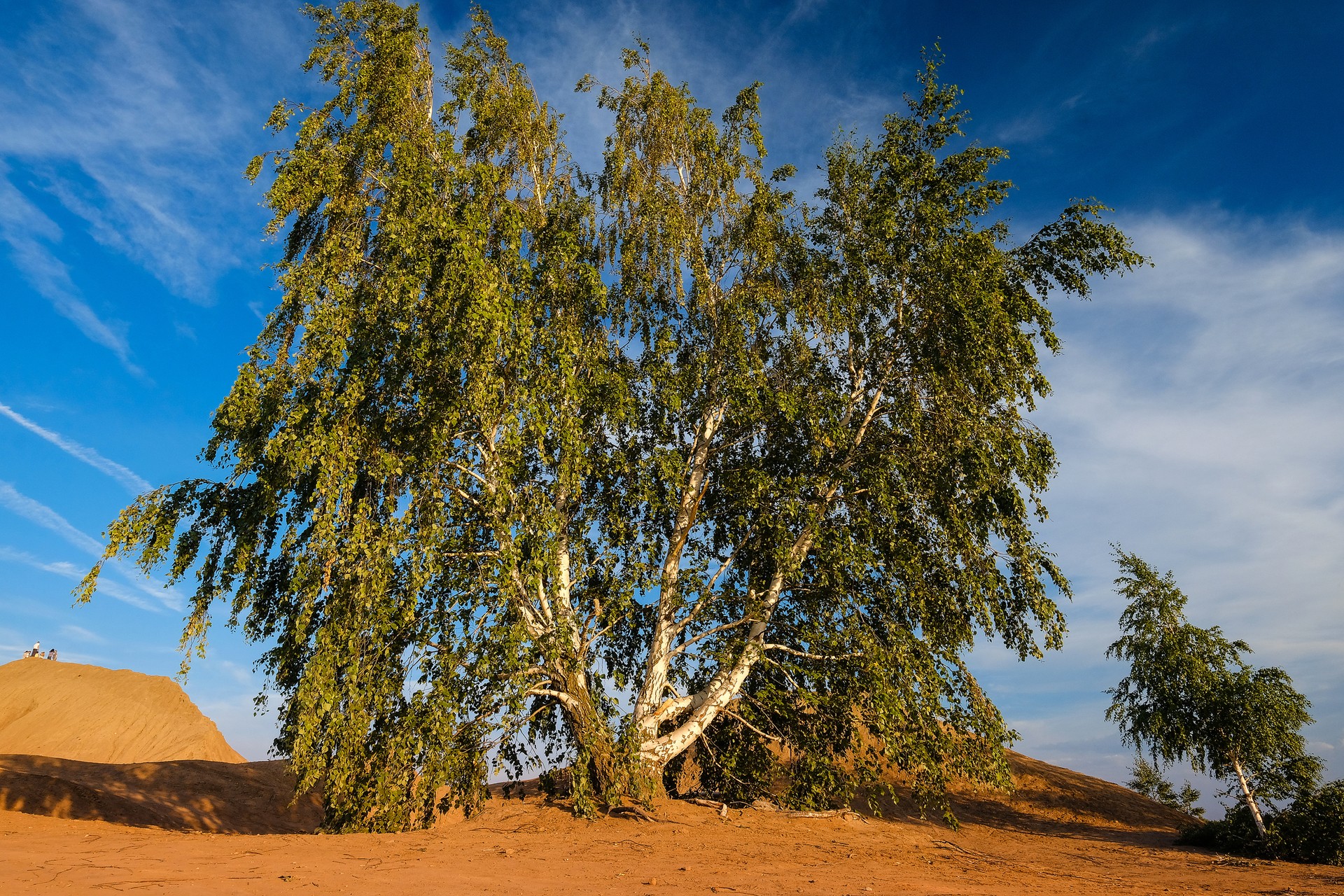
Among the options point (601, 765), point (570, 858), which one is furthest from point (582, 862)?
point (601, 765)

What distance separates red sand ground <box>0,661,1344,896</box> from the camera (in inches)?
291

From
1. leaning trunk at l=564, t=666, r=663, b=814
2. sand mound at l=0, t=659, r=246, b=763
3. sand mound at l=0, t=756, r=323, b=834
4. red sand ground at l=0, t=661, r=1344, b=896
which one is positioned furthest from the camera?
sand mound at l=0, t=659, r=246, b=763

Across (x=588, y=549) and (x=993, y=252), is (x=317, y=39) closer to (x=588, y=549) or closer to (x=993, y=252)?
(x=588, y=549)

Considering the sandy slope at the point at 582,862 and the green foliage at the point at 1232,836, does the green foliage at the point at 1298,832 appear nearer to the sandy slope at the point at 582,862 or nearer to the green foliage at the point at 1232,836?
the green foliage at the point at 1232,836

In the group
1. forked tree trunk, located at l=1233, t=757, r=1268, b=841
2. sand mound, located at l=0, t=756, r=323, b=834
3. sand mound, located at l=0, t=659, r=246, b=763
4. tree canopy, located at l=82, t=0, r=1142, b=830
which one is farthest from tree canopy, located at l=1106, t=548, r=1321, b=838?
sand mound, located at l=0, t=659, r=246, b=763

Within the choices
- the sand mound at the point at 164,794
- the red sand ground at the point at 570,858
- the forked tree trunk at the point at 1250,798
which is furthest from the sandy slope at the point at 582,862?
the sand mound at the point at 164,794

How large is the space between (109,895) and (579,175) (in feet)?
59.8

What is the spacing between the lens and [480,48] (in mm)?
18547

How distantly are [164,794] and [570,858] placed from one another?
21.0m

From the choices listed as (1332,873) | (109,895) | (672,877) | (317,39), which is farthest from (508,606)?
(1332,873)

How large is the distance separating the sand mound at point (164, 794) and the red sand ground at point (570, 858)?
0.09 metres

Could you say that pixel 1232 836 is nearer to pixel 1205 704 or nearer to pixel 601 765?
pixel 1205 704

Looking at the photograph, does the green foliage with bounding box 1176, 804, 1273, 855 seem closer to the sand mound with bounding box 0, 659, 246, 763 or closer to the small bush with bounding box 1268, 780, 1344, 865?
the small bush with bounding box 1268, 780, 1344, 865

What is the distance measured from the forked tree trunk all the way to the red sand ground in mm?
1837
